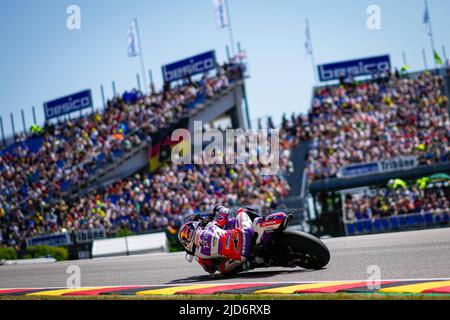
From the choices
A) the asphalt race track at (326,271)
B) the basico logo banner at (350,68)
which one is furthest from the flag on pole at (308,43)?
the asphalt race track at (326,271)

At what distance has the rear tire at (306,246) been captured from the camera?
9.09 m

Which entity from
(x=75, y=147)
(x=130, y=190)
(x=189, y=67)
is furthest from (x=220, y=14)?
(x=130, y=190)

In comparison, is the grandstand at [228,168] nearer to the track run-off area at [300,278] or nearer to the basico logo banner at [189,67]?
the basico logo banner at [189,67]

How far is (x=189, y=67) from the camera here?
40.1 m

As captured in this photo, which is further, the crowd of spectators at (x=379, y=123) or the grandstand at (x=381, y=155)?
the crowd of spectators at (x=379, y=123)

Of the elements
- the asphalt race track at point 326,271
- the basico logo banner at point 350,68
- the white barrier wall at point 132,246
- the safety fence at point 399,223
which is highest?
the basico logo banner at point 350,68

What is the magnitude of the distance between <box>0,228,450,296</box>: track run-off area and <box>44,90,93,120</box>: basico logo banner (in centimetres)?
3019

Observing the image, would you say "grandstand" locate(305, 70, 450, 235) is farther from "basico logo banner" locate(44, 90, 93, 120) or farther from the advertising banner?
"basico logo banner" locate(44, 90, 93, 120)

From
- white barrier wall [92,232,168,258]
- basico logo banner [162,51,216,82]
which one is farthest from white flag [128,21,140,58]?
white barrier wall [92,232,168,258]

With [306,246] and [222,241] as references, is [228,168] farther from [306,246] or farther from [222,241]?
[306,246]

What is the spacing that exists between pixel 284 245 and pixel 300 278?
65 centimetres

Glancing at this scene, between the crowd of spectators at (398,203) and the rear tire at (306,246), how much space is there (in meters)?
14.3
